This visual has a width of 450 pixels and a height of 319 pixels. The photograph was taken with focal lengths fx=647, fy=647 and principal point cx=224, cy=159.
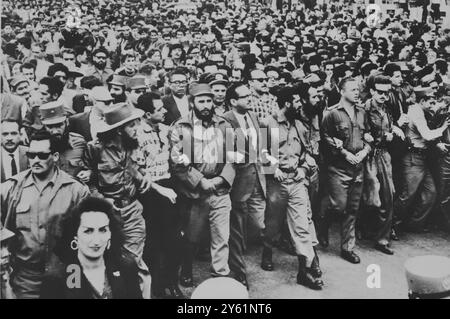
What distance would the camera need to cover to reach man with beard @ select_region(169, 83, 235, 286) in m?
5.34

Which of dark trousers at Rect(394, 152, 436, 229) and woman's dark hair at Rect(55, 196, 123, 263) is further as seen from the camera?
dark trousers at Rect(394, 152, 436, 229)

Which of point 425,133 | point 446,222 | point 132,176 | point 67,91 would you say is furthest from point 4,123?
point 446,222

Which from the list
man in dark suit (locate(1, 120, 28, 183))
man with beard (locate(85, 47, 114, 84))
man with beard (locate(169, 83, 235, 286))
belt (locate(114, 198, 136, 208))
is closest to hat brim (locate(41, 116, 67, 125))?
man in dark suit (locate(1, 120, 28, 183))

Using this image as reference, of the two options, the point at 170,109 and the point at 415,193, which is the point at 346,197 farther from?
the point at 170,109

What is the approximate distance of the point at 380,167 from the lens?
626 cm

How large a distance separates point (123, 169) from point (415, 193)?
3.13m

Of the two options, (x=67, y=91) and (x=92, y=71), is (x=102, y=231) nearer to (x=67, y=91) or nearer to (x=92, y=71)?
(x=67, y=91)

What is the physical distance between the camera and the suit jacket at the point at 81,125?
517cm

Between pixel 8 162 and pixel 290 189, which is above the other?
pixel 8 162

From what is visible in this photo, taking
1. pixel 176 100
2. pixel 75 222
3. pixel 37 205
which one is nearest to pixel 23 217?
pixel 37 205

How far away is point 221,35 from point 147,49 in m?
1.70

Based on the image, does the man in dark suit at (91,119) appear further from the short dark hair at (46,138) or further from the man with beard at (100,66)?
the man with beard at (100,66)

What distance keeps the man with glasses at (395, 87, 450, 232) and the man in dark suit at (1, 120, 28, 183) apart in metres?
3.69

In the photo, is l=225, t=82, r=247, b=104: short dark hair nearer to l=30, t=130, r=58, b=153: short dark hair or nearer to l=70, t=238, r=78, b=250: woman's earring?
l=30, t=130, r=58, b=153: short dark hair
